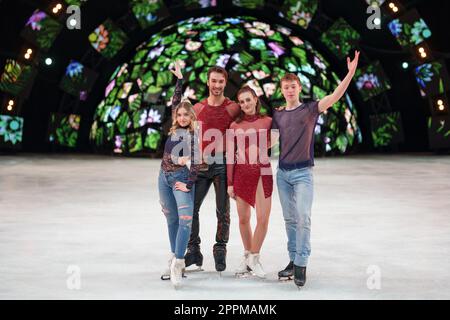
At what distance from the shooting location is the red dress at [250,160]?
22.2 feet

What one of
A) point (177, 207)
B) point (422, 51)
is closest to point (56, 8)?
point (422, 51)

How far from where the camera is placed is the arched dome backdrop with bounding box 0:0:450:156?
19.8 m

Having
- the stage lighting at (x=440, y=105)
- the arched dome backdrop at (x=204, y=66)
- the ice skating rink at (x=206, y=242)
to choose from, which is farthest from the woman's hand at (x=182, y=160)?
the stage lighting at (x=440, y=105)

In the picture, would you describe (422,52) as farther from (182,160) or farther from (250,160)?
(182,160)

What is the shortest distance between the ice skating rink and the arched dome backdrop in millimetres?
5829

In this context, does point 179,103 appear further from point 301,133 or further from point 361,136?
point 361,136

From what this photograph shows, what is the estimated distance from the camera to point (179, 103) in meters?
6.91

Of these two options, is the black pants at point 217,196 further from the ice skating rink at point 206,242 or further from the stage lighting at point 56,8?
the stage lighting at point 56,8

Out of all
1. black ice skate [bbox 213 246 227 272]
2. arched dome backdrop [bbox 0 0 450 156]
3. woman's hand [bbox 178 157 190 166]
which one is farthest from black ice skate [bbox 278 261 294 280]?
arched dome backdrop [bbox 0 0 450 156]

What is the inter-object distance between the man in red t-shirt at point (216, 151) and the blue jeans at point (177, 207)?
0.24m

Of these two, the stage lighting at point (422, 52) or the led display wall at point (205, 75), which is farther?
the led display wall at point (205, 75)

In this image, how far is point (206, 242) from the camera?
27.5 ft

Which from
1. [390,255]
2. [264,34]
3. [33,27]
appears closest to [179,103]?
[390,255]
